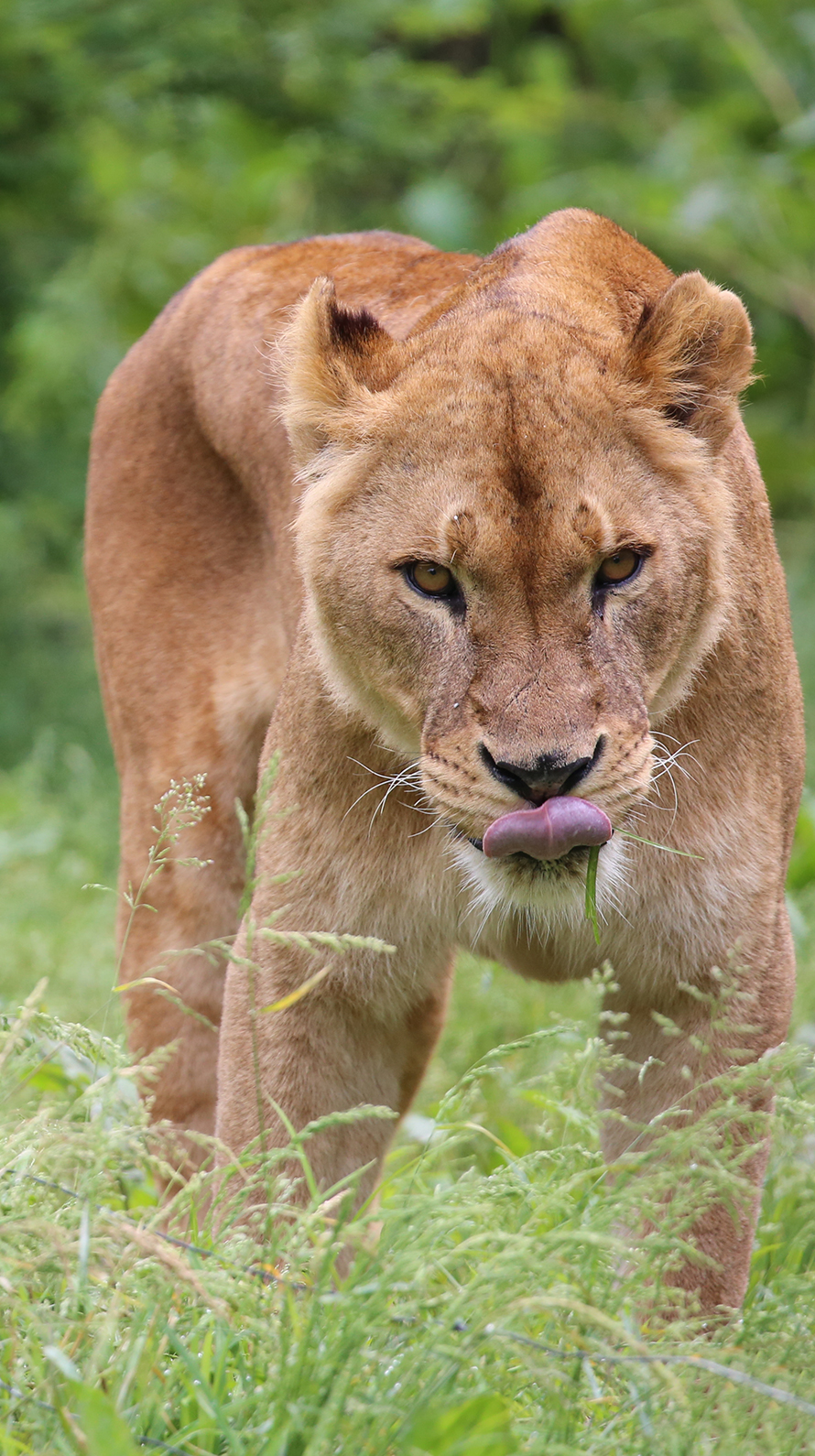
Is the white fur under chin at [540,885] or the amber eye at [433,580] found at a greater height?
the amber eye at [433,580]

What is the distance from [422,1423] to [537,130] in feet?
30.4

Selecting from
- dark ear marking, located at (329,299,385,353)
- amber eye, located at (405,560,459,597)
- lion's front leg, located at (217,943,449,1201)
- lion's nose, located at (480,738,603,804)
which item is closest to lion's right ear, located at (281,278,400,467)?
dark ear marking, located at (329,299,385,353)

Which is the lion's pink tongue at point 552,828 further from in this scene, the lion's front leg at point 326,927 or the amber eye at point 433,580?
the lion's front leg at point 326,927

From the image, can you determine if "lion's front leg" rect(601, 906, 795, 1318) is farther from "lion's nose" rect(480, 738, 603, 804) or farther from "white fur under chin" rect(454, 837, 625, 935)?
"lion's nose" rect(480, 738, 603, 804)

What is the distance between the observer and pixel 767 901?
2.87 metres

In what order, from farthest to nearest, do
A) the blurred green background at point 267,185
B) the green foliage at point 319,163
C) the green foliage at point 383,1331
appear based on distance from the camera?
the green foliage at point 319,163 → the blurred green background at point 267,185 → the green foliage at point 383,1331

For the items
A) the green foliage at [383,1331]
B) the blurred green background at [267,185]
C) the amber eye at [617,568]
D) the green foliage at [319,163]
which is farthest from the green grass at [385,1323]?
the green foliage at [319,163]

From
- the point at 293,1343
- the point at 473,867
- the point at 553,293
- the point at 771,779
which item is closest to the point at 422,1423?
the point at 293,1343

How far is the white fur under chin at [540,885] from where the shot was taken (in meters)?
2.54

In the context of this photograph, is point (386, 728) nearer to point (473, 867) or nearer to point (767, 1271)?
point (473, 867)

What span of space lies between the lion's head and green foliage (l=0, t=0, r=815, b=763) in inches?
170

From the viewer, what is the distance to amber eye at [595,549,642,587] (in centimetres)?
251

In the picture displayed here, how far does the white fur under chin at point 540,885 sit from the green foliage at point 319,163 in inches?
191

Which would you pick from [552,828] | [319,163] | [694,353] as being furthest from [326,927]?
[319,163]
